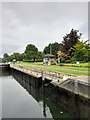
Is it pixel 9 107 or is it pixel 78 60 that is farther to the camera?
pixel 78 60

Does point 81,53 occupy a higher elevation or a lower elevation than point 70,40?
lower

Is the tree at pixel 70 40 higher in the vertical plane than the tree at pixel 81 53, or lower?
higher

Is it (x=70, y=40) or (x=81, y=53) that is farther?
→ (x=70, y=40)

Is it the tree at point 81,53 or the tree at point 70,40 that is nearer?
the tree at point 81,53

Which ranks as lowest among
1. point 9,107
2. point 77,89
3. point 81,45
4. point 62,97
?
point 9,107

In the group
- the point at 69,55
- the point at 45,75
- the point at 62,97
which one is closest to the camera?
the point at 62,97

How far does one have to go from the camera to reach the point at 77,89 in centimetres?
1245

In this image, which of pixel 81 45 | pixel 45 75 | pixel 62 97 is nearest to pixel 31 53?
pixel 81 45

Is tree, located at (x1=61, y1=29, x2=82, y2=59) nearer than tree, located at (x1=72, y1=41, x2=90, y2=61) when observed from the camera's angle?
No

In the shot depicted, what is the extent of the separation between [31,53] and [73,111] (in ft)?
239

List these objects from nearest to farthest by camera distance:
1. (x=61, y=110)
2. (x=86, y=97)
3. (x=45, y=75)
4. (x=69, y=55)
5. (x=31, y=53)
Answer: (x=86, y=97), (x=61, y=110), (x=45, y=75), (x=69, y=55), (x=31, y=53)

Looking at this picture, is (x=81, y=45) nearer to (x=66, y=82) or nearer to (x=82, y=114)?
(x=66, y=82)

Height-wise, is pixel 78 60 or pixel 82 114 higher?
pixel 78 60

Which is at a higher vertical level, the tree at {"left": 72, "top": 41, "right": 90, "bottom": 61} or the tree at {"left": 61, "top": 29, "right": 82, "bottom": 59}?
the tree at {"left": 61, "top": 29, "right": 82, "bottom": 59}
